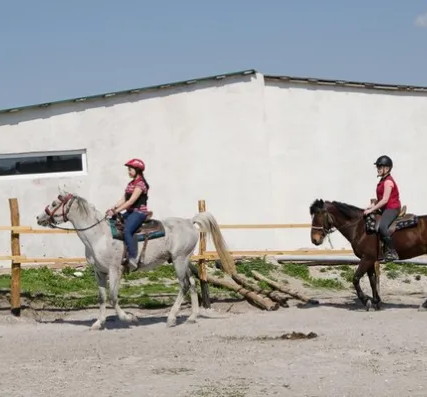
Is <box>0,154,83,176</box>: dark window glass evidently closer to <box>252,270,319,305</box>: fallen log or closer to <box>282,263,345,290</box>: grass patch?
<box>282,263,345,290</box>: grass patch

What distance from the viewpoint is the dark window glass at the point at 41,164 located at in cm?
1872

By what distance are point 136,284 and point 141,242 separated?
4.17 m

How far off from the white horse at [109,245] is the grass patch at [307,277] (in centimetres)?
480

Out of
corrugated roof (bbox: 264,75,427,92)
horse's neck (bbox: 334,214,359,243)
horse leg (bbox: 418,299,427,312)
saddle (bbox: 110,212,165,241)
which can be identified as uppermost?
corrugated roof (bbox: 264,75,427,92)

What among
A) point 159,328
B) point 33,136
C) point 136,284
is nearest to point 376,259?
point 159,328

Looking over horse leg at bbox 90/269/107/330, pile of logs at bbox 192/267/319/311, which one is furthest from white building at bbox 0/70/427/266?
horse leg at bbox 90/269/107/330

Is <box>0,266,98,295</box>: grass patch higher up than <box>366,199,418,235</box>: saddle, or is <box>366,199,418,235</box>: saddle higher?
<box>366,199,418,235</box>: saddle

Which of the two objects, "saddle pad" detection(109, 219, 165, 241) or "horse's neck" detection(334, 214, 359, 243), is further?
"horse's neck" detection(334, 214, 359, 243)

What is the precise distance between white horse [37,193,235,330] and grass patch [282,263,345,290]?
4795 millimetres

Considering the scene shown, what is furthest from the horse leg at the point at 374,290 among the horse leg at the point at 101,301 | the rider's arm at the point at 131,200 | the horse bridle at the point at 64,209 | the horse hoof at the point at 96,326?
the horse bridle at the point at 64,209

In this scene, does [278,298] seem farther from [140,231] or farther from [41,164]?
[41,164]

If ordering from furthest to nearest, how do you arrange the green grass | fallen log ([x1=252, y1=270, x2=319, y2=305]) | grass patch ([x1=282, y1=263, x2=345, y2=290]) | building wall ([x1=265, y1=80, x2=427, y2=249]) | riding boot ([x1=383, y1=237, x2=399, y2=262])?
building wall ([x1=265, y1=80, x2=427, y2=249]) → grass patch ([x1=282, y1=263, x2=345, y2=290]) → the green grass → fallen log ([x1=252, y1=270, x2=319, y2=305]) → riding boot ([x1=383, y1=237, x2=399, y2=262])

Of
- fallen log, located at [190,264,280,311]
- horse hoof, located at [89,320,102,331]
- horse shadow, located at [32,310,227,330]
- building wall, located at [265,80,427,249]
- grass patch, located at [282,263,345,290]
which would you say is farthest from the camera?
building wall, located at [265,80,427,249]

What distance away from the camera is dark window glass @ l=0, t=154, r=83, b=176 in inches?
737
